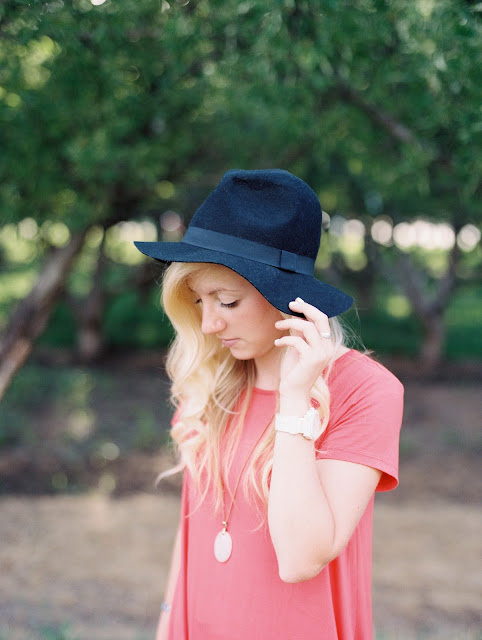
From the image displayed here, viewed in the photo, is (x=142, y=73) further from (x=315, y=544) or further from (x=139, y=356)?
(x=139, y=356)

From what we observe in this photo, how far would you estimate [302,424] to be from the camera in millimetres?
1465

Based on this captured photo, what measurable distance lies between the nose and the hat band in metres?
0.18

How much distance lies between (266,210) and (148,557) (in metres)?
4.62

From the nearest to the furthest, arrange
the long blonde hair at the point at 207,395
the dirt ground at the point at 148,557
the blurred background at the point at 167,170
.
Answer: the long blonde hair at the point at 207,395
the blurred background at the point at 167,170
the dirt ground at the point at 148,557

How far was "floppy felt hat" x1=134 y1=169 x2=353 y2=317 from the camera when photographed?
1601mm

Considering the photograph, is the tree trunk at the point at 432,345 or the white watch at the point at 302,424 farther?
the tree trunk at the point at 432,345

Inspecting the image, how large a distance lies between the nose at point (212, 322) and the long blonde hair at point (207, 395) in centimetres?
12

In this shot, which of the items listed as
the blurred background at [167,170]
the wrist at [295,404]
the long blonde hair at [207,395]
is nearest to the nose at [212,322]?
the long blonde hair at [207,395]

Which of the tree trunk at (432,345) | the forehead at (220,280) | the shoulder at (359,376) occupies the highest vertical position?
the forehead at (220,280)

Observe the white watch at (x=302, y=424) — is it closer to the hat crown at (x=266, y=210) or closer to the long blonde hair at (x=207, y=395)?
the long blonde hair at (x=207, y=395)

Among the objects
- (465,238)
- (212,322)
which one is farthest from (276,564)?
(465,238)

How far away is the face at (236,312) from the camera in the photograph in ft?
5.63

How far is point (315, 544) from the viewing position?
1437 mm

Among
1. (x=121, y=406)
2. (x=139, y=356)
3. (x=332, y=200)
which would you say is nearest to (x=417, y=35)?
(x=332, y=200)
